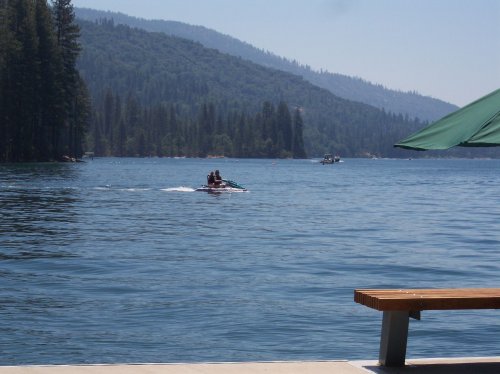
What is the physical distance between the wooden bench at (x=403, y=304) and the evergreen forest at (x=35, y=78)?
113m

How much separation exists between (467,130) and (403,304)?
1.87 metres

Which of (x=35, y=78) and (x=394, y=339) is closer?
(x=394, y=339)

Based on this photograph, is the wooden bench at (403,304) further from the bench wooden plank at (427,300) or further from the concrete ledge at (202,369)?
the concrete ledge at (202,369)

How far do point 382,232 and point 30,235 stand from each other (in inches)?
552

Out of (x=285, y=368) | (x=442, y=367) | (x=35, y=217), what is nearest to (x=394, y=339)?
(x=442, y=367)

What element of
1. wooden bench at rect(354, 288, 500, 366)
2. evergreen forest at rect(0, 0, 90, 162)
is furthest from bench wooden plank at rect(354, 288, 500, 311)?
evergreen forest at rect(0, 0, 90, 162)

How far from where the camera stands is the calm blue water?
51.0 feet

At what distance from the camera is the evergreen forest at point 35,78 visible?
121 metres

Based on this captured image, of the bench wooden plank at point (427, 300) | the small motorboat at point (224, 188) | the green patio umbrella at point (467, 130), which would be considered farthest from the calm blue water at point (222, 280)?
the small motorboat at point (224, 188)

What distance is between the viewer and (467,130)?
29.5ft

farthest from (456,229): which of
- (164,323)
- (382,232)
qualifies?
(164,323)

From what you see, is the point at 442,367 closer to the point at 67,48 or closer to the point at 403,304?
the point at 403,304

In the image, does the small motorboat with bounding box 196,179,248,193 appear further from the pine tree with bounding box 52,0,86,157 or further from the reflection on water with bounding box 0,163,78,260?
the pine tree with bounding box 52,0,86,157

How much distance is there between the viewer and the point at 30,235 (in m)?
34.6
